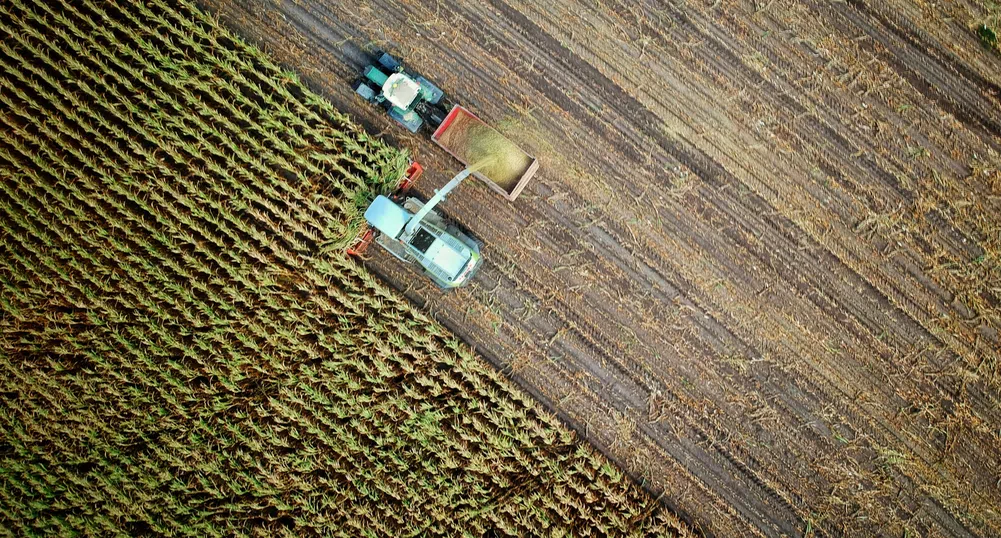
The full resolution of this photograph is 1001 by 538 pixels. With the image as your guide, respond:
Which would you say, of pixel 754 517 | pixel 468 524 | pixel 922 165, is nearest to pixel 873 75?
pixel 922 165

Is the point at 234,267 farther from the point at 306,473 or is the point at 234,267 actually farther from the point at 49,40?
the point at 49,40

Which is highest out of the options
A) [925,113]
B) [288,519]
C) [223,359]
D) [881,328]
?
[925,113]

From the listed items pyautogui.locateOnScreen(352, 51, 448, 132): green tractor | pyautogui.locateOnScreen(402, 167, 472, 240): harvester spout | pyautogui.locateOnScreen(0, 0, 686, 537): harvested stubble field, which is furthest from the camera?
pyautogui.locateOnScreen(0, 0, 686, 537): harvested stubble field

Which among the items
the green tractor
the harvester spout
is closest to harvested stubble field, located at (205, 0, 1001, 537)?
the green tractor

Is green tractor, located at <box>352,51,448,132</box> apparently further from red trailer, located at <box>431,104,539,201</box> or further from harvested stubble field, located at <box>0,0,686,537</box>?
harvested stubble field, located at <box>0,0,686,537</box>

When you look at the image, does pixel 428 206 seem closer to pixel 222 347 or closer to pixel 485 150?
pixel 485 150

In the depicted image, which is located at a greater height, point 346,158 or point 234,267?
point 346,158

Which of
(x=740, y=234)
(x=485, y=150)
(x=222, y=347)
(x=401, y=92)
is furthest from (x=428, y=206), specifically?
(x=740, y=234)
